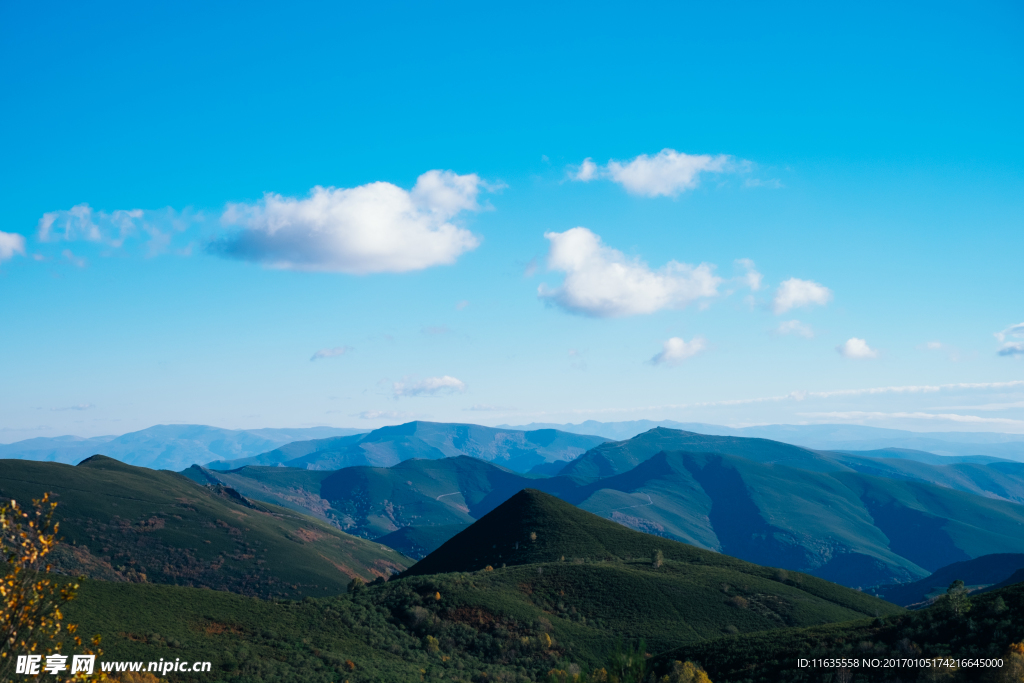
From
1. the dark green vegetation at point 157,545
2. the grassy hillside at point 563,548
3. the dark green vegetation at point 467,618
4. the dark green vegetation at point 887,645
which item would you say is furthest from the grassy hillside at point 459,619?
the dark green vegetation at point 157,545

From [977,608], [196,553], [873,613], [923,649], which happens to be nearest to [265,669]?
[923,649]

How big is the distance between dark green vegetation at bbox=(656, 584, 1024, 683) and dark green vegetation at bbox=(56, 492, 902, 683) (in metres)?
11.8

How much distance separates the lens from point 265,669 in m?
53.2

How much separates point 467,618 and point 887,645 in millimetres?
49176

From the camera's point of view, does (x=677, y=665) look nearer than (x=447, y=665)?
Yes

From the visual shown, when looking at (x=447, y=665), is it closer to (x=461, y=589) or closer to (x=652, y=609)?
(x=461, y=589)

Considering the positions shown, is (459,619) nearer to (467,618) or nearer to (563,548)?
(467,618)

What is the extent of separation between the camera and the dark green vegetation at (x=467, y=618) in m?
57.3

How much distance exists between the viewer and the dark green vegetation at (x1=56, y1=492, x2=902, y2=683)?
2256 inches

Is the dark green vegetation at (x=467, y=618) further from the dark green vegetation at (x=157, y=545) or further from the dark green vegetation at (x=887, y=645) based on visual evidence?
the dark green vegetation at (x=157, y=545)

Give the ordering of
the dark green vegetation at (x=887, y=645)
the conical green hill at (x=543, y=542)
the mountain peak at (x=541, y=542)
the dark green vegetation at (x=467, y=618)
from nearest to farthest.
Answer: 1. the dark green vegetation at (x=887, y=645)
2. the dark green vegetation at (x=467, y=618)
3. the conical green hill at (x=543, y=542)
4. the mountain peak at (x=541, y=542)

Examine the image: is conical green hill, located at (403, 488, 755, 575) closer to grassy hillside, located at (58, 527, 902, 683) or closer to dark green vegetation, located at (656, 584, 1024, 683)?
grassy hillside, located at (58, 527, 902, 683)

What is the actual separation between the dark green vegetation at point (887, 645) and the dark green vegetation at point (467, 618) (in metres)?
11.8

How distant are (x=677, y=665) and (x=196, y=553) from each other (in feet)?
534
